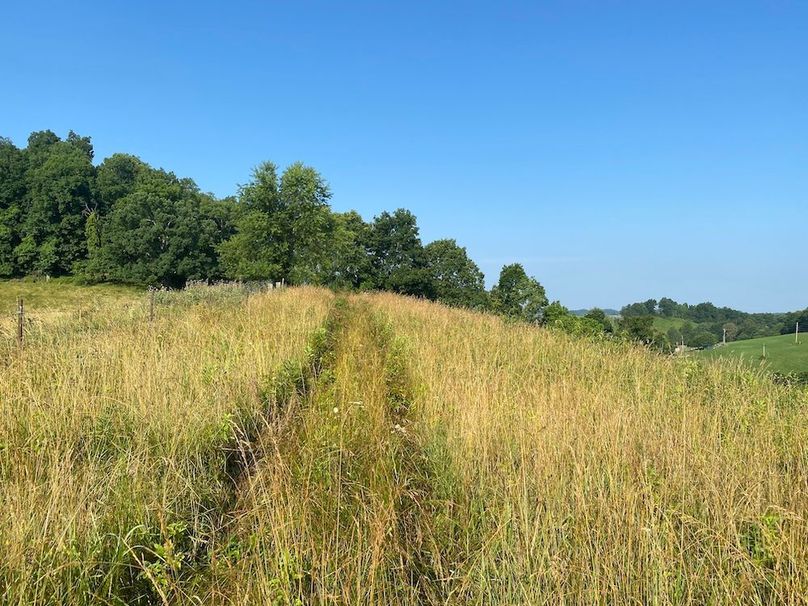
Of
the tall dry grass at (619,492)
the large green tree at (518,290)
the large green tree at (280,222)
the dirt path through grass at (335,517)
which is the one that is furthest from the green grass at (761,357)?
the large green tree at (518,290)

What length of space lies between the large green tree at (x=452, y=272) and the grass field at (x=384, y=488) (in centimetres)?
5784

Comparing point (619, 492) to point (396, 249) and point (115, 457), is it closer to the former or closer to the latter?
point (115, 457)

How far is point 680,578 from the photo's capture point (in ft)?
6.70

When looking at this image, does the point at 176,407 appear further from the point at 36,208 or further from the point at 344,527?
the point at 36,208

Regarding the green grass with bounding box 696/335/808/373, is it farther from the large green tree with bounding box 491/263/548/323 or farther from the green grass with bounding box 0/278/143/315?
the large green tree with bounding box 491/263/548/323

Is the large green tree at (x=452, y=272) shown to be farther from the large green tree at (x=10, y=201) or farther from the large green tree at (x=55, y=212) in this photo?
the large green tree at (x=10, y=201)

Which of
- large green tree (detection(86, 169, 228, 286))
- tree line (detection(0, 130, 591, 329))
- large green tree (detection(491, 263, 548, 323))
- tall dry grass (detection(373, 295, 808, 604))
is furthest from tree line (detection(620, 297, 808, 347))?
→ large green tree (detection(86, 169, 228, 286))

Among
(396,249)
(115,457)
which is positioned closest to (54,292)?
(396,249)

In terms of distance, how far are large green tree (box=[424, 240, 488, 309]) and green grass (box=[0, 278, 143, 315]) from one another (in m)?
39.0

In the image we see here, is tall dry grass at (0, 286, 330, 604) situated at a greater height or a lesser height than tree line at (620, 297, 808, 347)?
lesser

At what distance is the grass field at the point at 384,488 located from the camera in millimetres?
2029

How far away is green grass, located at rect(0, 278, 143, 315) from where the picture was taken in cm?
3528

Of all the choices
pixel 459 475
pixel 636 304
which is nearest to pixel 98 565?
pixel 459 475

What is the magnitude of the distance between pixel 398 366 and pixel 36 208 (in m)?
74.4
